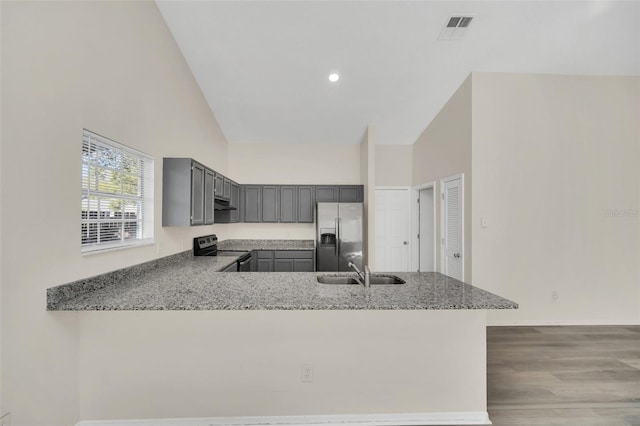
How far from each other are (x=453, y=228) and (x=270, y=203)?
10.4ft

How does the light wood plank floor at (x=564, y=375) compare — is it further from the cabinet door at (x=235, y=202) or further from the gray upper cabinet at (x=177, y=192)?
the cabinet door at (x=235, y=202)

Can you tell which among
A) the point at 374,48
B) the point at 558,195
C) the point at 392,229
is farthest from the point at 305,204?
the point at 558,195

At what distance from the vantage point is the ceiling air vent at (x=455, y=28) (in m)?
2.93

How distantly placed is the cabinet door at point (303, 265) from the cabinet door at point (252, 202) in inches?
44.2

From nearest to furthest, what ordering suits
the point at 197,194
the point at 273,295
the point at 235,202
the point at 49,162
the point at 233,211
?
the point at 49,162, the point at 273,295, the point at 197,194, the point at 235,202, the point at 233,211

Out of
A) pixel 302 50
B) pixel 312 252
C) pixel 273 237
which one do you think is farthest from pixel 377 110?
pixel 273 237

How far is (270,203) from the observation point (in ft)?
17.9

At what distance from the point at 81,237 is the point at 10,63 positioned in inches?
40.6

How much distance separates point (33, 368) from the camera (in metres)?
1.57

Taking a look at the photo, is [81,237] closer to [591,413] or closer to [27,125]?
[27,125]

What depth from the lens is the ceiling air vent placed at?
293 cm

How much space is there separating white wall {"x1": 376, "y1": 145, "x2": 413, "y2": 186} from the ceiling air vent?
2.60 meters

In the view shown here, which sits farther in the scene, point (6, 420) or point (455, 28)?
point (455, 28)

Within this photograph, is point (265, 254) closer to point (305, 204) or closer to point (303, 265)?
point (303, 265)
